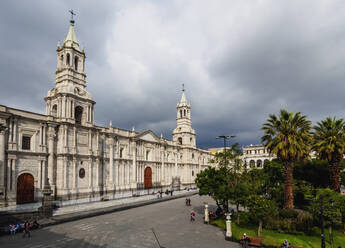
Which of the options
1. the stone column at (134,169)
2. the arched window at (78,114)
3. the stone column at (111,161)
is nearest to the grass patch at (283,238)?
the stone column at (111,161)

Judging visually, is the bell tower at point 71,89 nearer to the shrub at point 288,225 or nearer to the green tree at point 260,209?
the green tree at point 260,209

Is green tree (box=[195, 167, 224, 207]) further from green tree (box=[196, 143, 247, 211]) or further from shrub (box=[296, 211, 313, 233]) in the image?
shrub (box=[296, 211, 313, 233])

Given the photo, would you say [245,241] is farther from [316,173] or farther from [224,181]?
[316,173]

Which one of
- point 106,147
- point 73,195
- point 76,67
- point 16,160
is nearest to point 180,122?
point 106,147

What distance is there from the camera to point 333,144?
24.9 m

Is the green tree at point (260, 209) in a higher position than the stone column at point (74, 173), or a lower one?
lower

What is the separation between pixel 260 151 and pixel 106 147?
6931 cm

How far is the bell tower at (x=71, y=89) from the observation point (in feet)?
113

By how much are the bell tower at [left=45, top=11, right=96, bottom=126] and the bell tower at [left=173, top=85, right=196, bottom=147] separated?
3371 cm

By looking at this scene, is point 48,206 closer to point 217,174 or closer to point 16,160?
point 16,160

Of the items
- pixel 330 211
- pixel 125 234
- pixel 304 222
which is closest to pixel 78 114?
pixel 125 234

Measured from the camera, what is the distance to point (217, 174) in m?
26.4

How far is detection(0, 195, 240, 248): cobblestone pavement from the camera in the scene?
57.6ft

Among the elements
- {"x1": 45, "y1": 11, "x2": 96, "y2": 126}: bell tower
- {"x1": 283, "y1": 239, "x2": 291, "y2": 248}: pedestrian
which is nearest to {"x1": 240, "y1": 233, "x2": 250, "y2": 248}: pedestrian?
{"x1": 283, "y1": 239, "x2": 291, "y2": 248}: pedestrian
